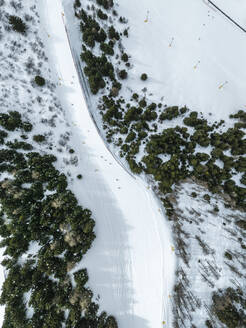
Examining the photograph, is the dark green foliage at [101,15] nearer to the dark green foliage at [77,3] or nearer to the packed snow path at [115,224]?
the dark green foliage at [77,3]

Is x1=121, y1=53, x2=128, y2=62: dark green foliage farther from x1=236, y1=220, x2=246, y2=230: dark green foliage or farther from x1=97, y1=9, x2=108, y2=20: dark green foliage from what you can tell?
x1=236, y1=220, x2=246, y2=230: dark green foliage

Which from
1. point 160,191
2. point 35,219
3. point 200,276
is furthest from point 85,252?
point 200,276

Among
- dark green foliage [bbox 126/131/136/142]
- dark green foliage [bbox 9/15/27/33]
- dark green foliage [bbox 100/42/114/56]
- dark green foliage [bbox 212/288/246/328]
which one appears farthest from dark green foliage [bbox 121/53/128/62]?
dark green foliage [bbox 212/288/246/328]

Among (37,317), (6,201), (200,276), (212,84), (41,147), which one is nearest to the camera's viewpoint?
(37,317)

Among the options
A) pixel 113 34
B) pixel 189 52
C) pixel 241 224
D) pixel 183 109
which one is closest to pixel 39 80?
pixel 113 34

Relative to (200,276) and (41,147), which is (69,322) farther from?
(41,147)

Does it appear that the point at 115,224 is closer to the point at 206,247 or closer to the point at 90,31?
the point at 206,247

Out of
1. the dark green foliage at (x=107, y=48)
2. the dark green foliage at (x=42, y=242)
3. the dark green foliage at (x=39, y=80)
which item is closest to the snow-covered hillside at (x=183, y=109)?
the dark green foliage at (x=107, y=48)
